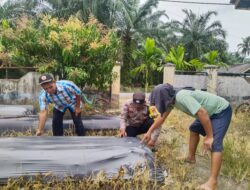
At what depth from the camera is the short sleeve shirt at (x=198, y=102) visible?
11.5 ft

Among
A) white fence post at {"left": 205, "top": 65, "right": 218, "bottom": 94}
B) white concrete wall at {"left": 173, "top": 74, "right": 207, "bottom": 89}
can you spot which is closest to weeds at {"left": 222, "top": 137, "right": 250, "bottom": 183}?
white fence post at {"left": 205, "top": 65, "right": 218, "bottom": 94}

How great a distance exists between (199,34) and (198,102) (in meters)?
26.1

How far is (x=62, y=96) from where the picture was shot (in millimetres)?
5035

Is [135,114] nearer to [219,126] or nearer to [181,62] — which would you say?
[219,126]

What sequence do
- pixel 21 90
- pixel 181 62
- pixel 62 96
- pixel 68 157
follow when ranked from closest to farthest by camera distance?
1. pixel 68 157
2. pixel 62 96
3. pixel 21 90
4. pixel 181 62

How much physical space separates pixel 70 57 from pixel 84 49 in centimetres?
44

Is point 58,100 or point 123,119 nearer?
point 123,119

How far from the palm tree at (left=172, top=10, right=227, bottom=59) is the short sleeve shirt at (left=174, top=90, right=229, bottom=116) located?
24614mm

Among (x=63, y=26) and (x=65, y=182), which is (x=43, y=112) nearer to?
(x=65, y=182)

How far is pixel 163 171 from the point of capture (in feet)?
11.6

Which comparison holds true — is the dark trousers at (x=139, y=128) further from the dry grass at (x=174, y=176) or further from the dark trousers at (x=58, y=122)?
the dark trousers at (x=58, y=122)

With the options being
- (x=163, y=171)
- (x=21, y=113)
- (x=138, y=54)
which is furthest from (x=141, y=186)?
(x=138, y=54)

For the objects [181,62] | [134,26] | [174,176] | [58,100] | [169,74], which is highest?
[134,26]

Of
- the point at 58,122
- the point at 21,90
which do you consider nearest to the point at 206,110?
the point at 58,122
